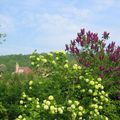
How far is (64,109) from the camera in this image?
27.7 feet

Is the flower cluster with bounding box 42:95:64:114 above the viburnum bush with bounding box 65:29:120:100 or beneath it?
beneath

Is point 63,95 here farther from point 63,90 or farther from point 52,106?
point 52,106

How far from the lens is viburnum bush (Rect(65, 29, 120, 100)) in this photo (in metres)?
10.2

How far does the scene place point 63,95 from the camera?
362 inches

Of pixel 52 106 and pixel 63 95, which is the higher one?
pixel 63 95

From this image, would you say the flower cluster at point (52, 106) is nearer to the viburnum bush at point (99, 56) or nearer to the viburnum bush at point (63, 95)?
the viburnum bush at point (63, 95)

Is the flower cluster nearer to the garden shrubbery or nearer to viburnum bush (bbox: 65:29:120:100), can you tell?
the garden shrubbery

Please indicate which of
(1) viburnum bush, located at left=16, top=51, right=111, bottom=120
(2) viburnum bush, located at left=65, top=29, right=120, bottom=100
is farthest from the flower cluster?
(2) viburnum bush, located at left=65, top=29, right=120, bottom=100

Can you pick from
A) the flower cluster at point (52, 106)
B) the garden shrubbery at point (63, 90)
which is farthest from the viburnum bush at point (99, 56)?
the flower cluster at point (52, 106)

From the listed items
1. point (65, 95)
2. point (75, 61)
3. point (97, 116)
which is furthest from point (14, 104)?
point (75, 61)

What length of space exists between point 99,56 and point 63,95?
5.72 ft

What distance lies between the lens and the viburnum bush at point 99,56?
10.2 meters

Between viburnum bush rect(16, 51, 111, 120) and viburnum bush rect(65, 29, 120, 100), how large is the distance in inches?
20.9

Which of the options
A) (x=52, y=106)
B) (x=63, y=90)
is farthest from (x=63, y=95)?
(x=52, y=106)
